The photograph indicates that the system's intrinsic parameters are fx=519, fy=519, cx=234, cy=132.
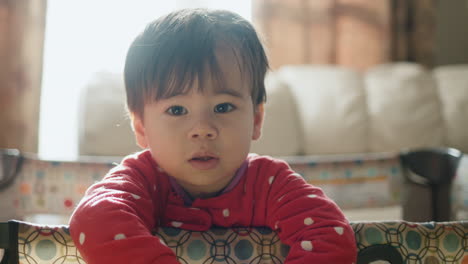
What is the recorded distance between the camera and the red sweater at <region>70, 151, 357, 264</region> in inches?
23.3

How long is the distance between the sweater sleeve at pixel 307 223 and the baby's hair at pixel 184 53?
0.55 feet

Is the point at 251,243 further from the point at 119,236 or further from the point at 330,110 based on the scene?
the point at 330,110

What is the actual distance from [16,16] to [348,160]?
1.41 meters

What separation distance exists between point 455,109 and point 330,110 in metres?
0.50

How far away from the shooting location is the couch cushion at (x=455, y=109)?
80.4 inches

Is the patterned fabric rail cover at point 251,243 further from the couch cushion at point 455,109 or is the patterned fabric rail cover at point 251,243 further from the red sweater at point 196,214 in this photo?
the couch cushion at point 455,109

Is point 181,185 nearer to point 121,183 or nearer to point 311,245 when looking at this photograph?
point 121,183

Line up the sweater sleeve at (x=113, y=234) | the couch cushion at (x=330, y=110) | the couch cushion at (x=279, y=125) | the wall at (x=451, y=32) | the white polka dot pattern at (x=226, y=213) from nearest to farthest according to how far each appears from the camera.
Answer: the sweater sleeve at (x=113, y=234)
the white polka dot pattern at (x=226, y=213)
the couch cushion at (x=279, y=125)
the couch cushion at (x=330, y=110)
the wall at (x=451, y=32)

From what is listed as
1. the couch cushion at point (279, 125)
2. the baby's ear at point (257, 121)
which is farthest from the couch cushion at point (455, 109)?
the baby's ear at point (257, 121)

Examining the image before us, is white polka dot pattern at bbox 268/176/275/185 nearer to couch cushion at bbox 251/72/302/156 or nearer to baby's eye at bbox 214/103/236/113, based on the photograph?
baby's eye at bbox 214/103/236/113

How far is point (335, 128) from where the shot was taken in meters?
1.98

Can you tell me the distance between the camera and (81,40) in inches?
86.3

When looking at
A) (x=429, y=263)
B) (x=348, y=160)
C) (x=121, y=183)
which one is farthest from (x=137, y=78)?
(x=348, y=160)

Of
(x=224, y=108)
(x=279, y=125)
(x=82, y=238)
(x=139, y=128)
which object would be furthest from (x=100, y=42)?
(x=82, y=238)
